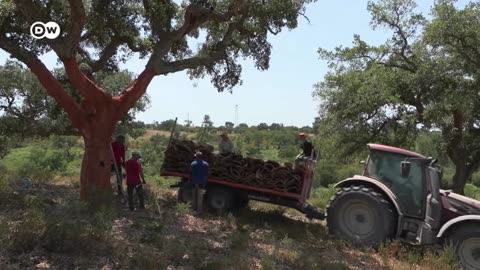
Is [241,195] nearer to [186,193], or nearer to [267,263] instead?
[186,193]

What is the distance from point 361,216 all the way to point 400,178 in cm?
113

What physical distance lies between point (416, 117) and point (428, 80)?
4.82ft

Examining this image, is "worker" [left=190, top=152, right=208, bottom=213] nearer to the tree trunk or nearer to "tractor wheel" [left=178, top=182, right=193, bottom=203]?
"tractor wheel" [left=178, top=182, right=193, bottom=203]

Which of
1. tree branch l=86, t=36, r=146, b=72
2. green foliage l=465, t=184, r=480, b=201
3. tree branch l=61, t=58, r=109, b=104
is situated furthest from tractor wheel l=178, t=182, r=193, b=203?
green foliage l=465, t=184, r=480, b=201

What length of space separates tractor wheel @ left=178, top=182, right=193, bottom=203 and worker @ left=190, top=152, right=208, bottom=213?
52cm

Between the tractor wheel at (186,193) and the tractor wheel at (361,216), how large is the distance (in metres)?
3.88

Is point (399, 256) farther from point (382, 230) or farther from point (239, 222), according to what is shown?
point (239, 222)

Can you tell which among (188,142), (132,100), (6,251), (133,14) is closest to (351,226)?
(188,142)

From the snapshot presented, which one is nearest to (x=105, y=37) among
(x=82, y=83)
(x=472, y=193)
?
(x=82, y=83)

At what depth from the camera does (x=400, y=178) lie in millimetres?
10375

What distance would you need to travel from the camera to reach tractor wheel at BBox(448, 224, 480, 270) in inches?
361

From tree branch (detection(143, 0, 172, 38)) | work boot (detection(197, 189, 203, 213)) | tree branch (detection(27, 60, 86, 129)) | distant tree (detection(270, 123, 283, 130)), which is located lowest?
work boot (detection(197, 189, 203, 213))

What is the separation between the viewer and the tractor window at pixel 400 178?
10.1 metres

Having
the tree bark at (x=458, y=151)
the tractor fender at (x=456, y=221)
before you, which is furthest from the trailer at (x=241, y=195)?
the tree bark at (x=458, y=151)
